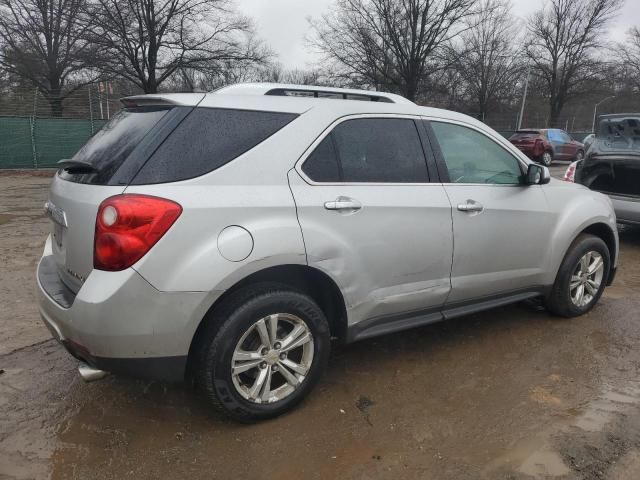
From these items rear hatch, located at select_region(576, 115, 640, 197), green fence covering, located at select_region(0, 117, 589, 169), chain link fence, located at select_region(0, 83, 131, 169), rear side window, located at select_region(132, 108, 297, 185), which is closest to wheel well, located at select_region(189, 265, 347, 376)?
rear side window, located at select_region(132, 108, 297, 185)

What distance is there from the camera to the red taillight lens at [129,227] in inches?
89.0

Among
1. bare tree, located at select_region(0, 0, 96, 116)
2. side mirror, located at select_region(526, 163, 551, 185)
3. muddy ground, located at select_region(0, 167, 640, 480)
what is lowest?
muddy ground, located at select_region(0, 167, 640, 480)

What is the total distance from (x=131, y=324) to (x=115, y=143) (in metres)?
0.96

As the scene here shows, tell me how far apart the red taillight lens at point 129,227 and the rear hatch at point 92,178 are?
0.08 meters

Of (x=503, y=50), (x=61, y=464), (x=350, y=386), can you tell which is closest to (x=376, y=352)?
(x=350, y=386)

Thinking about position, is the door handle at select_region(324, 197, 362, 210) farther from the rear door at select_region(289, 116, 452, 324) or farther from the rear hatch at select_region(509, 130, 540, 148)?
the rear hatch at select_region(509, 130, 540, 148)

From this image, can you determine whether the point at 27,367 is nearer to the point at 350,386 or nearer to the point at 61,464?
the point at 61,464

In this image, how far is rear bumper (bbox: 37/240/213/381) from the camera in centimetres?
A: 226

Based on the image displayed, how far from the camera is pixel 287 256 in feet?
8.39

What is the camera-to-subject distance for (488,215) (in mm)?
3436

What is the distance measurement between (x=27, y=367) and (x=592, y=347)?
3.99m

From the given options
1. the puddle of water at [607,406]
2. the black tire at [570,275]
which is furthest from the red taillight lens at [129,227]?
the black tire at [570,275]

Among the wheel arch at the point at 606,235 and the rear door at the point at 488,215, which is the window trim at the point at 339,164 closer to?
the rear door at the point at 488,215

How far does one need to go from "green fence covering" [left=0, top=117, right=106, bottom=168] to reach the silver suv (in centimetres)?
1610
